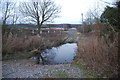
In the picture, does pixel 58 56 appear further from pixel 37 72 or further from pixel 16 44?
pixel 37 72

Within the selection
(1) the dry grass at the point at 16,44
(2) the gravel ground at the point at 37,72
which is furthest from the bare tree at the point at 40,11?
(2) the gravel ground at the point at 37,72

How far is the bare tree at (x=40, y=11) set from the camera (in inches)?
637

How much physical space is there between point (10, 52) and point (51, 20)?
10.5 m

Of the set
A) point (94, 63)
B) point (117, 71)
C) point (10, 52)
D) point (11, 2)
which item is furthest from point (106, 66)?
point (11, 2)

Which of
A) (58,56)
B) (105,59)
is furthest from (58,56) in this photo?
(105,59)

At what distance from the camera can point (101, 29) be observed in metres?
4.69

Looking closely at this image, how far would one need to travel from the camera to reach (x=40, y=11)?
16.7m

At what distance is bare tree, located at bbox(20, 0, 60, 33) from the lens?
53.1 feet

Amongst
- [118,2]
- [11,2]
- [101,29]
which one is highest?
[11,2]

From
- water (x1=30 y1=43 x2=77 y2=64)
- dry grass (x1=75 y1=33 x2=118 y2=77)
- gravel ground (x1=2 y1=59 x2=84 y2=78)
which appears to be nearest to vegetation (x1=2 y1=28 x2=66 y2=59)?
water (x1=30 y1=43 x2=77 y2=64)

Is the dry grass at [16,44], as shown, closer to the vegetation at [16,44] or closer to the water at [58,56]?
the vegetation at [16,44]

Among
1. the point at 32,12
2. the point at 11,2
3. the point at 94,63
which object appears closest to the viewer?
the point at 94,63

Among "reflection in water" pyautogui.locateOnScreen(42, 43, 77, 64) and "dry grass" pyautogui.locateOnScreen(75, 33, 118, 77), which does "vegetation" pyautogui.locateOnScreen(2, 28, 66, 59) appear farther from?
"dry grass" pyautogui.locateOnScreen(75, 33, 118, 77)

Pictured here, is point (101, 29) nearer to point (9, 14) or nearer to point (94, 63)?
point (94, 63)
